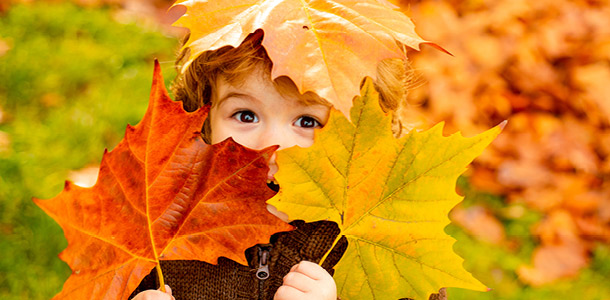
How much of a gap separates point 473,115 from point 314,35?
6.82 ft

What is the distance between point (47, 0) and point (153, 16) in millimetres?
471

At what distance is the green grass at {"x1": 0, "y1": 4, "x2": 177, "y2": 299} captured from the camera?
5.62ft

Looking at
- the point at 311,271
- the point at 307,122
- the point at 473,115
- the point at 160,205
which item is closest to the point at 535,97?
the point at 473,115

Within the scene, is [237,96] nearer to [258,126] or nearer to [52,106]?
[258,126]

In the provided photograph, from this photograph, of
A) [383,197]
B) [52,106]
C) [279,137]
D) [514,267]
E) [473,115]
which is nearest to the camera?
[383,197]

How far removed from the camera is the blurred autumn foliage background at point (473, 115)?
→ 1928mm

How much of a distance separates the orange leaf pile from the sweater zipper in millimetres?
1412

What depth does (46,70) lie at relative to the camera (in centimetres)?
234

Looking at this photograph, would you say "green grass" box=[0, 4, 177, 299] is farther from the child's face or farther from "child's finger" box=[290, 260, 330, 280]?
"child's finger" box=[290, 260, 330, 280]

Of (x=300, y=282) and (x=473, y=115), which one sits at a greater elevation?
(x=300, y=282)

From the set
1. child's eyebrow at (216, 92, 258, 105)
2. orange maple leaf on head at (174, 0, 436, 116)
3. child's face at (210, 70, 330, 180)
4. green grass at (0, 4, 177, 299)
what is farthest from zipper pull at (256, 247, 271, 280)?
green grass at (0, 4, 177, 299)

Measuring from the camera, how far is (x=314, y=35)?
2.55ft

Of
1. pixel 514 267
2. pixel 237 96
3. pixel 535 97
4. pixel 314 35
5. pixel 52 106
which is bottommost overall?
pixel 514 267

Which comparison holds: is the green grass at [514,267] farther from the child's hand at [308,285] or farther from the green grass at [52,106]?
the green grass at [52,106]
